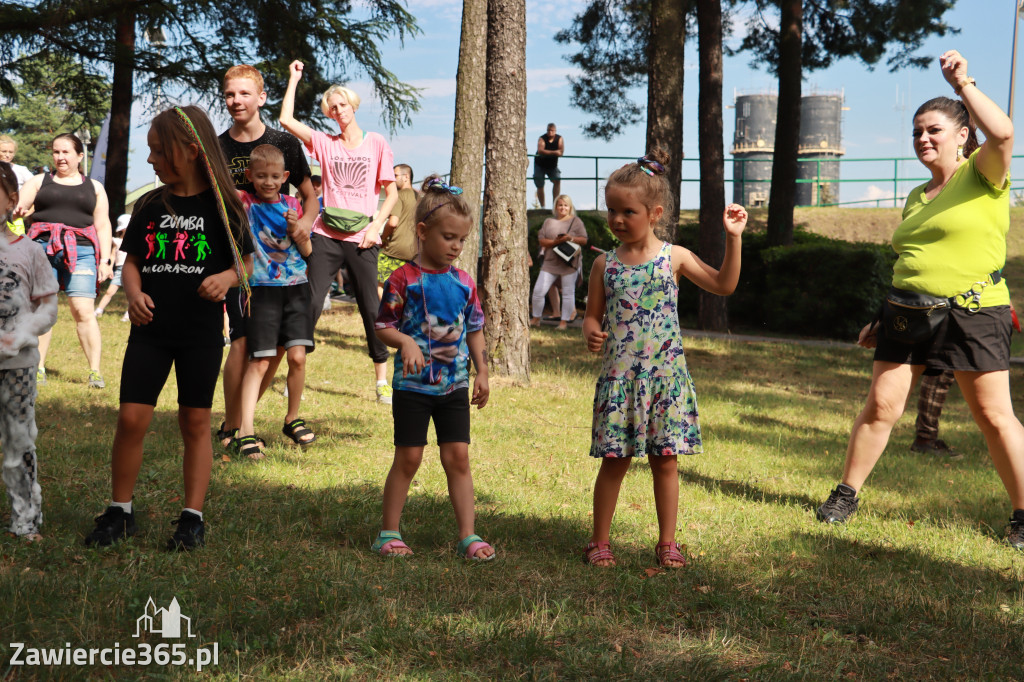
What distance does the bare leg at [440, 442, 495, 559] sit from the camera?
4.09m

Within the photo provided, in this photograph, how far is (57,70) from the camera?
19.6m

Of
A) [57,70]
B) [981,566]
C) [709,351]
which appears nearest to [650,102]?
[709,351]

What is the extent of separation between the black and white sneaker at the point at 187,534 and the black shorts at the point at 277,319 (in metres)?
1.81

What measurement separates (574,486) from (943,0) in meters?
15.0

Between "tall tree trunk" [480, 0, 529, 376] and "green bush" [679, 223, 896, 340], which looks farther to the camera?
"green bush" [679, 223, 896, 340]

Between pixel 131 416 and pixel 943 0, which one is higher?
pixel 943 0

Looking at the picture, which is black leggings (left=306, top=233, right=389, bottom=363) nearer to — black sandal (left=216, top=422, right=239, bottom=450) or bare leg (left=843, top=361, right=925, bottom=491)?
black sandal (left=216, top=422, right=239, bottom=450)

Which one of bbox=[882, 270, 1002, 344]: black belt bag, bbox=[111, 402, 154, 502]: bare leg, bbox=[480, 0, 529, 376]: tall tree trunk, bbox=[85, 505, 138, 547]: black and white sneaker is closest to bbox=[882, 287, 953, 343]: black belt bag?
bbox=[882, 270, 1002, 344]: black belt bag

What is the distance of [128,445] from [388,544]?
3.82 ft

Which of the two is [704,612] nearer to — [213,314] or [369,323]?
[213,314]

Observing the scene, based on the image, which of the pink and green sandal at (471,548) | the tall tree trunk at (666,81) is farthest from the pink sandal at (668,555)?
the tall tree trunk at (666,81)

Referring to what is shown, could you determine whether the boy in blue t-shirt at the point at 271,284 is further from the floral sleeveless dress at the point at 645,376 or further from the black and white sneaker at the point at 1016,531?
the black and white sneaker at the point at 1016,531

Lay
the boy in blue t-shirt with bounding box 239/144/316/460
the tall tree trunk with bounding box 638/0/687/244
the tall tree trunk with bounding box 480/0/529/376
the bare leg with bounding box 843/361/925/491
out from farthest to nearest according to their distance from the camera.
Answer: the tall tree trunk with bounding box 638/0/687/244 < the tall tree trunk with bounding box 480/0/529/376 < the boy in blue t-shirt with bounding box 239/144/316/460 < the bare leg with bounding box 843/361/925/491

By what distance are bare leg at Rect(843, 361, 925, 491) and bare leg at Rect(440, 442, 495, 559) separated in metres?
2.17
